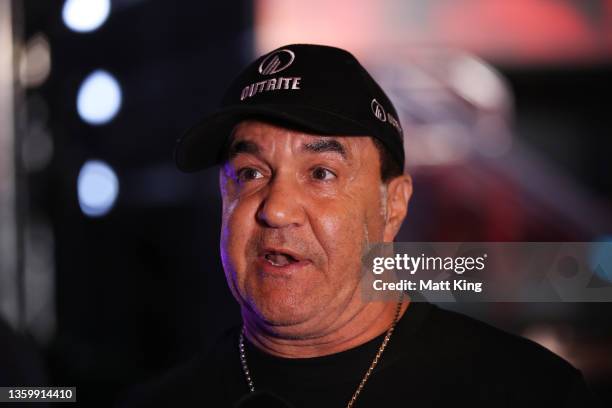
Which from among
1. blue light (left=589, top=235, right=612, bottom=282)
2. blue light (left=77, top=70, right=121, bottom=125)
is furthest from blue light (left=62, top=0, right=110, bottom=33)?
blue light (left=589, top=235, right=612, bottom=282)

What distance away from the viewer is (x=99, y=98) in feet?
10.9

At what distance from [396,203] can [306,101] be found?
0.32 meters

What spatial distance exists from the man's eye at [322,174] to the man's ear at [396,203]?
0.17 m

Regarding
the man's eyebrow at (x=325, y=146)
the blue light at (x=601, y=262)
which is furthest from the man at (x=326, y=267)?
the blue light at (x=601, y=262)

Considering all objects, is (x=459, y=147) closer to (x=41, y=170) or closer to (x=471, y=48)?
(x=471, y=48)

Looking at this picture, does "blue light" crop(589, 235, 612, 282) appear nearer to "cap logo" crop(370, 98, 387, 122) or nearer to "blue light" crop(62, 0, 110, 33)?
"cap logo" crop(370, 98, 387, 122)

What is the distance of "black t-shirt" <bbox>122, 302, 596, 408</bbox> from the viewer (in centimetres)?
138

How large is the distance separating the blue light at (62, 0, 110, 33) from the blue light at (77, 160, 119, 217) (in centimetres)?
56

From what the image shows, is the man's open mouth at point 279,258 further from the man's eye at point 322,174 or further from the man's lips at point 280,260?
the man's eye at point 322,174

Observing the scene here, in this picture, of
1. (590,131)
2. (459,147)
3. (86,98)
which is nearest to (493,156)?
(459,147)

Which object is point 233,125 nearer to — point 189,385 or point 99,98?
point 189,385

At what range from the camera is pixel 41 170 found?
10.5ft

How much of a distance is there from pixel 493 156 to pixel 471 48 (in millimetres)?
663

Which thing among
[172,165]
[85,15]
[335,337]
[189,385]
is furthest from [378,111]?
[172,165]
